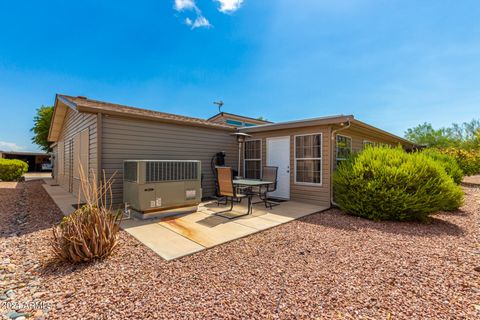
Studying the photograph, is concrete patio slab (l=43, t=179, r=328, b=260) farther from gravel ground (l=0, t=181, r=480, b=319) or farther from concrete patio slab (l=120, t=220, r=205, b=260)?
gravel ground (l=0, t=181, r=480, b=319)

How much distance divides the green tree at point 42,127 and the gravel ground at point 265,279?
74.0 ft

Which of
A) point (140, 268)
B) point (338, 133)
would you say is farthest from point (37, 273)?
point (338, 133)

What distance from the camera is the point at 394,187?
15.3 ft

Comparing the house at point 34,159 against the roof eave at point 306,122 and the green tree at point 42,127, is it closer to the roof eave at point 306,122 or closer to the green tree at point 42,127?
the green tree at point 42,127

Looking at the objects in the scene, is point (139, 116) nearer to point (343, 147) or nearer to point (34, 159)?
point (343, 147)

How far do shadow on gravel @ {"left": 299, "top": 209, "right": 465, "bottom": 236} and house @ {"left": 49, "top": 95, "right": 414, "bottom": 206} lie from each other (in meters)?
1.24

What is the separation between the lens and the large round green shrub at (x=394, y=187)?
14.8ft

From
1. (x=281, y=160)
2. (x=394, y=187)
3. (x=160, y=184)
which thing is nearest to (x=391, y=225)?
(x=394, y=187)

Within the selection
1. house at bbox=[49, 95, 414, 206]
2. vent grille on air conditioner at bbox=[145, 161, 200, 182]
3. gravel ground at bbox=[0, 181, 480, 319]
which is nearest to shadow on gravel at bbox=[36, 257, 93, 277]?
gravel ground at bbox=[0, 181, 480, 319]

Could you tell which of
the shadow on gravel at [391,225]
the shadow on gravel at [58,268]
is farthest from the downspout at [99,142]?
the shadow on gravel at [391,225]

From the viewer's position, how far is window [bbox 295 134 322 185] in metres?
6.15

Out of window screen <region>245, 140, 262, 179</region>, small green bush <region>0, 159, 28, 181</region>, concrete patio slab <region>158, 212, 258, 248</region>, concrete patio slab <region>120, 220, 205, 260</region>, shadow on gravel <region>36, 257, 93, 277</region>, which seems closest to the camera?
shadow on gravel <region>36, 257, 93, 277</region>

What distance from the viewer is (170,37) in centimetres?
852

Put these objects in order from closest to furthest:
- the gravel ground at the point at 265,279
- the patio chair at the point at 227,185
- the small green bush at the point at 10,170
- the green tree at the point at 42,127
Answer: the gravel ground at the point at 265,279
the patio chair at the point at 227,185
the small green bush at the point at 10,170
the green tree at the point at 42,127
